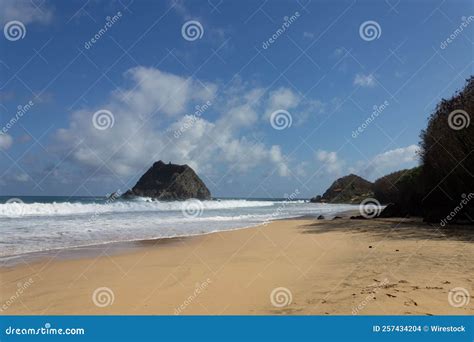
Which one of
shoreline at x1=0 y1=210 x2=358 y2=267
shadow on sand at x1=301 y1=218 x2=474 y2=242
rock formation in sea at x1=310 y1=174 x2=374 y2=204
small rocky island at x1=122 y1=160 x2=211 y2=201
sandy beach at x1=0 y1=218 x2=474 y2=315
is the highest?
rock formation in sea at x1=310 y1=174 x2=374 y2=204

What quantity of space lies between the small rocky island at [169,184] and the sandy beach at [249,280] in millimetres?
85069

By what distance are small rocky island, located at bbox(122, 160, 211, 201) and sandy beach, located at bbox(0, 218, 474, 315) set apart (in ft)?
279

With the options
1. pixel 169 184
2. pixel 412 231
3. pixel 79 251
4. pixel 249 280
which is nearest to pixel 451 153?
pixel 412 231

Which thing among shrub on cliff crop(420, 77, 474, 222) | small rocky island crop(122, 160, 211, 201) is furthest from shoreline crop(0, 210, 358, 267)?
small rocky island crop(122, 160, 211, 201)

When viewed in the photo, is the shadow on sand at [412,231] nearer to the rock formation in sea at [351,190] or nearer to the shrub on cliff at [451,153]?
the shrub on cliff at [451,153]

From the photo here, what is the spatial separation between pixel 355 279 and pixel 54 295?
5.52 meters

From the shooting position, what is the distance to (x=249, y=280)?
24.7 feet

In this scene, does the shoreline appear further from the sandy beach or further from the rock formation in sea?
the rock formation in sea

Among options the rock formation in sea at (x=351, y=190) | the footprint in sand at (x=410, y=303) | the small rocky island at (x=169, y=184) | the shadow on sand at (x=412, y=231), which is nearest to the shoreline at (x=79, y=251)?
the shadow on sand at (x=412, y=231)

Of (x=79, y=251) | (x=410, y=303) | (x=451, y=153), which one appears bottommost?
(x=79, y=251)

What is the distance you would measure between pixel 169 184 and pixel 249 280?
99.4 meters

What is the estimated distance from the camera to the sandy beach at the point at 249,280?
5.73 m

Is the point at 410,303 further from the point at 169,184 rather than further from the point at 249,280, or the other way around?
the point at 169,184

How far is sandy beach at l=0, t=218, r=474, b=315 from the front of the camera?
5.73 meters
